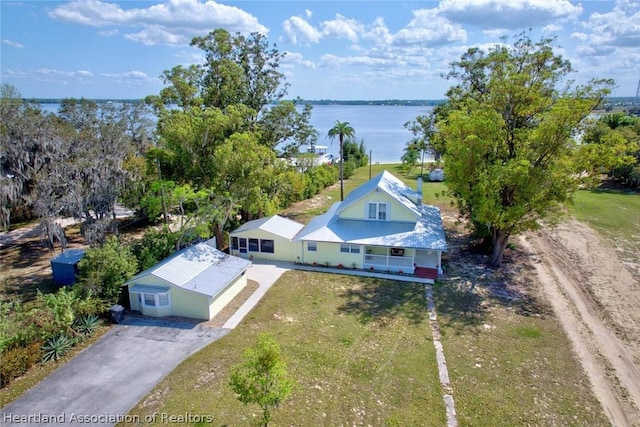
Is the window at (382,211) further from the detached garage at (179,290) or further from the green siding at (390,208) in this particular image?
the detached garage at (179,290)

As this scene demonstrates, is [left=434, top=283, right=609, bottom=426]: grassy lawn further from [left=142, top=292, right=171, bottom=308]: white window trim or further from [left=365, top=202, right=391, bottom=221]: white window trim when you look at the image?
[left=142, top=292, right=171, bottom=308]: white window trim

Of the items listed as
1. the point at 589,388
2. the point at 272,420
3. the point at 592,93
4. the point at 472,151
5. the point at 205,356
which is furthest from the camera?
the point at 472,151

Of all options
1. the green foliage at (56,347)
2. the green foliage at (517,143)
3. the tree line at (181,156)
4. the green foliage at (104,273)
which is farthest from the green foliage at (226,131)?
the green foliage at (517,143)

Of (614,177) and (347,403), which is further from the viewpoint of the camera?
(614,177)

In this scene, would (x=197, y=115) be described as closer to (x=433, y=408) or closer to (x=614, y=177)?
(x=433, y=408)

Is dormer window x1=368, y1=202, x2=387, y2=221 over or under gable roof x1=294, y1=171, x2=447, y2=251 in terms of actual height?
over

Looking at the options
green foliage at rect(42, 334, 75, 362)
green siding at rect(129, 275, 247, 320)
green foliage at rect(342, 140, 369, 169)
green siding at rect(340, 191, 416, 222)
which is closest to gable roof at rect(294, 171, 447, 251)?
green siding at rect(340, 191, 416, 222)

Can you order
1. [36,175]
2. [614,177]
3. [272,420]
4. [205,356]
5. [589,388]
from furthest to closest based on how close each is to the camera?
[614,177] → [36,175] → [205,356] → [589,388] → [272,420]

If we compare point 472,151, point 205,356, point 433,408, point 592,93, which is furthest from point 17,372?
point 592,93
